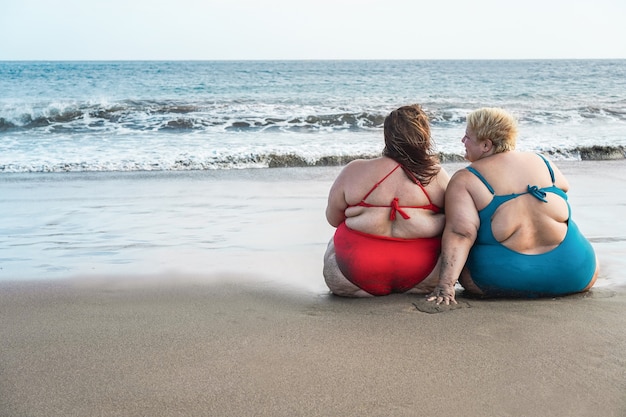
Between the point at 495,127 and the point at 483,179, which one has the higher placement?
the point at 495,127

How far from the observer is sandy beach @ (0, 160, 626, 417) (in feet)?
7.96

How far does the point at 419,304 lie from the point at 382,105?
59.4 feet

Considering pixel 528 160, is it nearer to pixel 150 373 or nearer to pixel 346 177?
pixel 346 177

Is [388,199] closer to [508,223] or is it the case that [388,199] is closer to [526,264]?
[508,223]

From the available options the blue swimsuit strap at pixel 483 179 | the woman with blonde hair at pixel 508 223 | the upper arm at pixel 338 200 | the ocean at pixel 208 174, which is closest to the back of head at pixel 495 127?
the woman with blonde hair at pixel 508 223

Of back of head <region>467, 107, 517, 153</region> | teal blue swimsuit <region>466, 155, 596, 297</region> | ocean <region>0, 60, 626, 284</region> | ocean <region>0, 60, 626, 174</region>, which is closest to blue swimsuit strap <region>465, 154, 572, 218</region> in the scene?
teal blue swimsuit <region>466, 155, 596, 297</region>

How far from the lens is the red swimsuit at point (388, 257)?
3.59m

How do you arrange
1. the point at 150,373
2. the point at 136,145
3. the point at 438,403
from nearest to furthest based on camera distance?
the point at 438,403
the point at 150,373
the point at 136,145

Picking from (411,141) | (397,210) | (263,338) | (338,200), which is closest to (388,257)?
(397,210)

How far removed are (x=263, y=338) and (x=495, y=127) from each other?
1.75 meters

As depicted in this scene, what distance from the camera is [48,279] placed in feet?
13.9

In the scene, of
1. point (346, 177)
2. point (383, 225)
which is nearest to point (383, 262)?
point (383, 225)

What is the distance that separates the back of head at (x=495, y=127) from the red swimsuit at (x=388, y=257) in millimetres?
467

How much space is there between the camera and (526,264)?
352 cm
